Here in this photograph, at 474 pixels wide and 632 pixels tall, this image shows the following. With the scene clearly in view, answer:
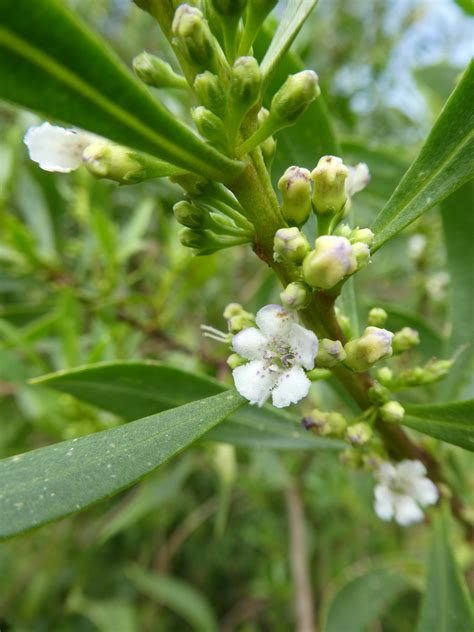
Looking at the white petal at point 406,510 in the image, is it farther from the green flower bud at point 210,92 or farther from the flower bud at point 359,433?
the green flower bud at point 210,92

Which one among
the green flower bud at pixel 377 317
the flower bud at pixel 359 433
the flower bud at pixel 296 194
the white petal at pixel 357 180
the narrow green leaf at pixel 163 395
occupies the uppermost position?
the white petal at pixel 357 180

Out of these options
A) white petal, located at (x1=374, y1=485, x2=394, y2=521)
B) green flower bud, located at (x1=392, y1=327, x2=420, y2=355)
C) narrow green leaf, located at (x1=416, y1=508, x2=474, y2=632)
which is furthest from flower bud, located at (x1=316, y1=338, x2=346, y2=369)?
narrow green leaf, located at (x1=416, y1=508, x2=474, y2=632)

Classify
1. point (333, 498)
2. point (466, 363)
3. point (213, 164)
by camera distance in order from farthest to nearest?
point (333, 498)
point (466, 363)
point (213, 164)

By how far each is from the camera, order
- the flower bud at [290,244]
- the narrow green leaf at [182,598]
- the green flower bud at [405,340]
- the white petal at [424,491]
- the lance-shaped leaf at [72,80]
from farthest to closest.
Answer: the narrow green leaf at [182,598] < the white petal at [424,491] < the green flower bud at [405,340] < the flower bud at [290,244] < the lance-shaped leaf at [72,80]

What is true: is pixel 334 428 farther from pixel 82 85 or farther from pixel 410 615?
pixel 410 615

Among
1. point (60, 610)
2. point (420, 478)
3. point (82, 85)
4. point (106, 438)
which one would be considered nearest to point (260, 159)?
point (82, 85)

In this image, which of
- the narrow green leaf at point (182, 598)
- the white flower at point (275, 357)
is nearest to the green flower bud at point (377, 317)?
the white flower at point (275, 357)

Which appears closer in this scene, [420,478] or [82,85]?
[82,85]
